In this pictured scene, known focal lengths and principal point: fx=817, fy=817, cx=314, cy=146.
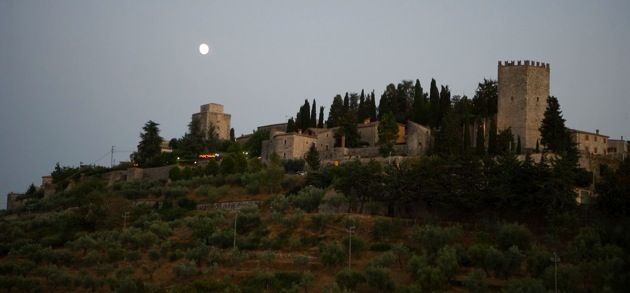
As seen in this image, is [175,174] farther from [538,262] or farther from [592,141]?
[538,262]

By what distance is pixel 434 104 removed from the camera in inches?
2272

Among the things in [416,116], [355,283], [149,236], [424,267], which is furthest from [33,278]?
[416,116]

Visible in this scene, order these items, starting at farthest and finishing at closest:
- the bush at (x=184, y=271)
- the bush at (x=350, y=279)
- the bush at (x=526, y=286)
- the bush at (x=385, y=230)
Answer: the bush at (x=385, y=230) → the bush at (x=184, y=271) → the bush at (x=350, y=279) → the bush at (x=526, y=286)

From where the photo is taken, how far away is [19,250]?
4319cm

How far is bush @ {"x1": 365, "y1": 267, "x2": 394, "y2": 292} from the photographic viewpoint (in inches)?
1193

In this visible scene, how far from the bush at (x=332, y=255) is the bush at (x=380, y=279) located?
11.2 ft

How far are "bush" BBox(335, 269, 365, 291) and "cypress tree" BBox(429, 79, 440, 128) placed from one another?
26.8 m

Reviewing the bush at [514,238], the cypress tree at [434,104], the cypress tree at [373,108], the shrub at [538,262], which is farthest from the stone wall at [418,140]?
the shrub at [538,262]

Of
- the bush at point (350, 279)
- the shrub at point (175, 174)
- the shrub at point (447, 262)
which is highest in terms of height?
the shrub at point (175, 174)

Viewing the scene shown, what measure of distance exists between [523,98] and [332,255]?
2342 cm

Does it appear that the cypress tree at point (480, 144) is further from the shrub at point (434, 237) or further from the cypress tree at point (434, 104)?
the shrub at point (434, 237)

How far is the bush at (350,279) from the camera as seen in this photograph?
3111 cm

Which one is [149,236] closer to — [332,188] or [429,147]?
[332,188]

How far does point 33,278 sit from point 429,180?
18.9 metres
